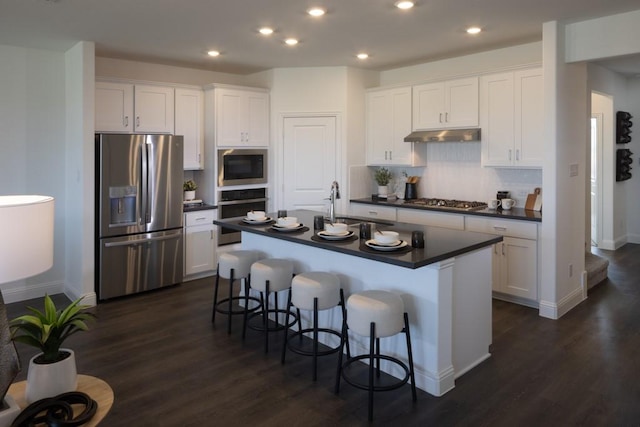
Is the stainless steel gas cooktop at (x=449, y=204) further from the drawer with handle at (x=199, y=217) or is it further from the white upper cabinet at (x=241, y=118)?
the drawer with handle at (x=199, y=217)

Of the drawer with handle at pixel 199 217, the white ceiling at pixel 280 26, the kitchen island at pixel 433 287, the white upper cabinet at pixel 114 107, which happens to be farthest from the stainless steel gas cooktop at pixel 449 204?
the white upper cabinet at pixel 114 107

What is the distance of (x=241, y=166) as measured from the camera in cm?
593

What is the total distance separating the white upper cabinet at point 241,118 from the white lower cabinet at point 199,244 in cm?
91

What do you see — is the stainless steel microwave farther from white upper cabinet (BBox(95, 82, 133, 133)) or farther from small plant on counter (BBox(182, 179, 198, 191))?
white upper cabinet (BBox(95, 82, 133, 133))

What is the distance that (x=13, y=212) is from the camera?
143 cm

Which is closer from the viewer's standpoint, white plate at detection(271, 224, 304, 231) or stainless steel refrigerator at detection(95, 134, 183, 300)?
white plate at detection(271, 224, 304, 231)

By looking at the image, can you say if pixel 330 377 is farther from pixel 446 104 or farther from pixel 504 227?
pixel 446 104

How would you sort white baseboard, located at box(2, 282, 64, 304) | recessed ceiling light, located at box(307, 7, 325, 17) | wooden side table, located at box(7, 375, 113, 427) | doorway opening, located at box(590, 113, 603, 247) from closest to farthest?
wooden side table, located at box(7, 375, 113, 427), recessed ceiling light, located at box(307, 7, 325, 17), white baseboard, located at box(2, 282, 64, 304), doorway opening, located at box(590, 113, 603, 247)

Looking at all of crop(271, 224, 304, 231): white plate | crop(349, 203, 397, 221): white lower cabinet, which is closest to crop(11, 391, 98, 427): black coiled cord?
crop(271, 224, 304, 231): white plate

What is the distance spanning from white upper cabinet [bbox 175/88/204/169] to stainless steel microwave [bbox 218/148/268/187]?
12.6 inches

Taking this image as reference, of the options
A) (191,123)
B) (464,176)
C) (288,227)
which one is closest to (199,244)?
(191,123)

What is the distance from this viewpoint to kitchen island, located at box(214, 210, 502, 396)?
290cm

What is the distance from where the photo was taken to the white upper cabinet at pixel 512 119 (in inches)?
181

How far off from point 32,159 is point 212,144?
1.87 meters
